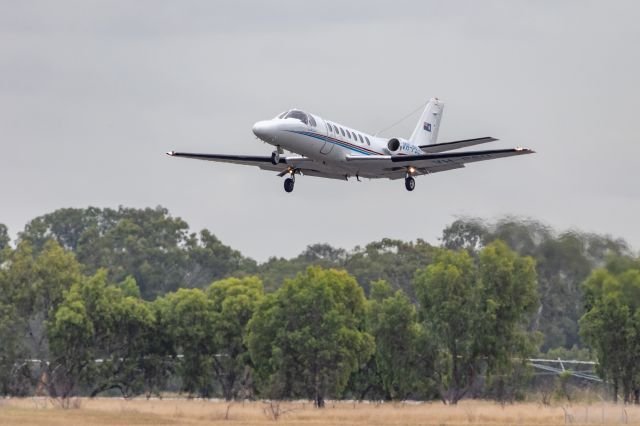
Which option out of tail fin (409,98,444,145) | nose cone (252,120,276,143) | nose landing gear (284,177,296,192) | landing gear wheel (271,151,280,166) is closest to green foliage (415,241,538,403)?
tail fin (409,98,444,145)

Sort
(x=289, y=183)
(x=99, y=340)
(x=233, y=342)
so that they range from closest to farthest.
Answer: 1. (x=289, y=183)
2. (x=233, y=342)
3. (x=99, y=340)

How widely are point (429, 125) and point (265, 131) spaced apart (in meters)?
19.1

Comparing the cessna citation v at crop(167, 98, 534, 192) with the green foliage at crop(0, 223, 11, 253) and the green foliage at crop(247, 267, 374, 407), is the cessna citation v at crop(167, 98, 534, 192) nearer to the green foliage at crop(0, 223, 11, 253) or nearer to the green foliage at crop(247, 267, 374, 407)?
the green foliage at crop(247, 267, 374, 407)

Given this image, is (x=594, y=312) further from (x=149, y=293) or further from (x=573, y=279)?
(x=149, y=293)

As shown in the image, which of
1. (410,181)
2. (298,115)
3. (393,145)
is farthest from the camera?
(393,145)

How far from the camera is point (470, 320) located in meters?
78.1

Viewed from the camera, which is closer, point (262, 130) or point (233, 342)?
point (262, 130)

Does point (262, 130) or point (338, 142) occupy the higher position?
point (338, 142)

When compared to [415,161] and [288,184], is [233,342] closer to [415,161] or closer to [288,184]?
[415,161]

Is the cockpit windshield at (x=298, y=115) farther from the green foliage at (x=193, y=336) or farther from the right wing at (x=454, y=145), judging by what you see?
the green foliage at (x=193, y=336)

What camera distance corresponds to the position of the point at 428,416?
65.9 metres

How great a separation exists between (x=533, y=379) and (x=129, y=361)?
81.3 ft

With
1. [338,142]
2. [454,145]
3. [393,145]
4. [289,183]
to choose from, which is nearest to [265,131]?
[289,183]

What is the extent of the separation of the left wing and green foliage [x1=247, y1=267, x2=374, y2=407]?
25245 millimetres
